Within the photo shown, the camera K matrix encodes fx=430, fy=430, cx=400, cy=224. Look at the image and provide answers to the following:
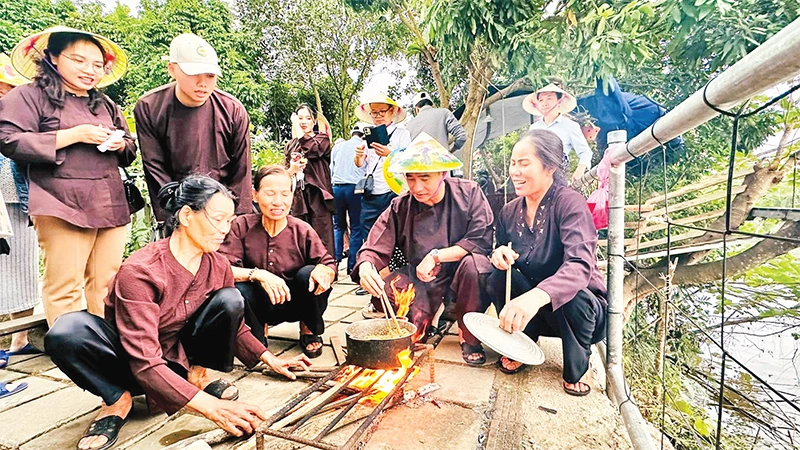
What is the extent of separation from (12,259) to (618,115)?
512cm

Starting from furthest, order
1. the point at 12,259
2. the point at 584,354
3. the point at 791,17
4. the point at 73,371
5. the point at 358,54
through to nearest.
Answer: the point at 358,54
the point at 791,17
the point at 12,259
the point at 584,354
the point at 73,371

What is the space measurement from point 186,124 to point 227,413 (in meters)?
2.02

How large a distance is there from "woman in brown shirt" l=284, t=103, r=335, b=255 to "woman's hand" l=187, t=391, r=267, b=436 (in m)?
3.05

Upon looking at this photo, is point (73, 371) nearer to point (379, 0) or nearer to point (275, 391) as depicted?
point (275, 391)

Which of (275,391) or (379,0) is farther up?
(379,0)

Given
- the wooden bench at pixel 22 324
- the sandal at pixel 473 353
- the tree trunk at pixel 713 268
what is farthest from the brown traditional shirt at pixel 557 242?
the wooden bench at pixel 22 324

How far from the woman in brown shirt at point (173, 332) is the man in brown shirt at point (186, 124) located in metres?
0.62

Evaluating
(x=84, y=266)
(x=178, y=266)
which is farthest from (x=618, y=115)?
(x=84, y=266)

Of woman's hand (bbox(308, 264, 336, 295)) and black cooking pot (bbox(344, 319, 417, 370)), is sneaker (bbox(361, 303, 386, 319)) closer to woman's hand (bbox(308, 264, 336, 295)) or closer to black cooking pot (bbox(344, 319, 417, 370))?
woman's hand (bbox(308, 264, 336, 295))

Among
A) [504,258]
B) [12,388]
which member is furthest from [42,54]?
[504,258]

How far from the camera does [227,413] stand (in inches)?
71.8

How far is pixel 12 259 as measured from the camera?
118 inches

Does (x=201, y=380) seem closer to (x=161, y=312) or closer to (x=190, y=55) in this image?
(x=161, y=312)

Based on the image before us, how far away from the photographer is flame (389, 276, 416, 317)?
9.77 ft
